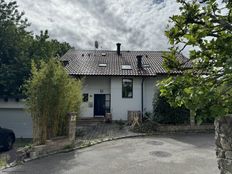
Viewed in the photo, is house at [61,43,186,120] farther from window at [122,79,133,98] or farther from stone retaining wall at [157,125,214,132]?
stone retaining wall at [157,125,214,132]

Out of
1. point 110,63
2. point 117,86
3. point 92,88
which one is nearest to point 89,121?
point 92,88

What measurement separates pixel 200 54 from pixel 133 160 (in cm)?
573

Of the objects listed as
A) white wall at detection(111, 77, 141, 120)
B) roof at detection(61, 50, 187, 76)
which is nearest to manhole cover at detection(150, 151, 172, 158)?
roof at detection(61, 50, 187, 76)

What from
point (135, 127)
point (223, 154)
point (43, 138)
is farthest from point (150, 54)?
point (223, 154)

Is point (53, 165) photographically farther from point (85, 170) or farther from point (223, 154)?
point (223, 154)

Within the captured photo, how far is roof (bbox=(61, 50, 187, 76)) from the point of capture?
2128 centimetres

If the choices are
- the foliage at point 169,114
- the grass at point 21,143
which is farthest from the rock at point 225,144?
the foliage at point 169,114

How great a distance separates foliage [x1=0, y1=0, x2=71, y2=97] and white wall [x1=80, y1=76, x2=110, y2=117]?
3.73 m

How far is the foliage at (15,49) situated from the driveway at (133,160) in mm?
11092

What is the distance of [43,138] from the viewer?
10.2m

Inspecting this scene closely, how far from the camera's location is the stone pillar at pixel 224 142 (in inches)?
201

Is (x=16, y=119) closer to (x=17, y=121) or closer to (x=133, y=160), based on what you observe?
(x=17, y=121)

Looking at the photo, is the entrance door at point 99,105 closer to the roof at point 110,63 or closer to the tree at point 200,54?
the roof at point 110,63

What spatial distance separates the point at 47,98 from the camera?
10.1 metres
